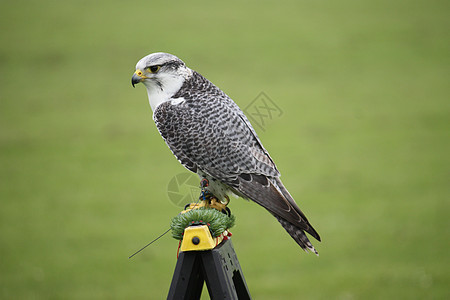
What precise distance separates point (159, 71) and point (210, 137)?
497mm

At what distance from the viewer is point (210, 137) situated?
2824 mm

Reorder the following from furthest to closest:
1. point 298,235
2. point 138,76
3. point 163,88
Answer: point 163,88 → point 138,76 → point 298,235

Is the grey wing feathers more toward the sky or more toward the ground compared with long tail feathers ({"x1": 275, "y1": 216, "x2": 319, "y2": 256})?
more toward the sky

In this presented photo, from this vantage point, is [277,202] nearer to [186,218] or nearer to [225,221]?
[225,221]

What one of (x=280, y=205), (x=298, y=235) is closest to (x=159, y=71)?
(x=280, y=205)

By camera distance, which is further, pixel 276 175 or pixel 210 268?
pixel 276 175

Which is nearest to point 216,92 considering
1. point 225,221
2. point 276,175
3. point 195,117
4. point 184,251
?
point 195,117

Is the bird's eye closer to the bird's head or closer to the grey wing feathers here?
the bird's head

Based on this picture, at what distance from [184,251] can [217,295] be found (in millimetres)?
275

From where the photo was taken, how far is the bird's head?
277cm

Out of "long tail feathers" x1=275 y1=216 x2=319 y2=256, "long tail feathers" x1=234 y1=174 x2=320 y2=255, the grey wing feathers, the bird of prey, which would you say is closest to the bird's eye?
the bird of prey

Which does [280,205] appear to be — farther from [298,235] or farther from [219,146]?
[219,146]

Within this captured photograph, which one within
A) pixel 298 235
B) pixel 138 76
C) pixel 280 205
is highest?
pixel 138 76

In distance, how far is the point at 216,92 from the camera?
3043 millimetres
